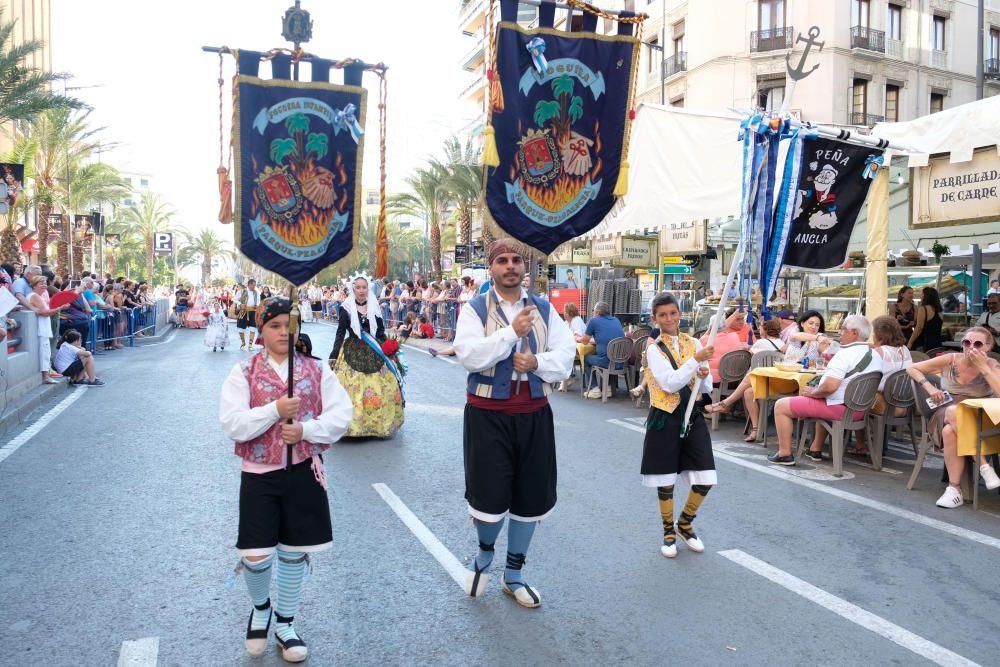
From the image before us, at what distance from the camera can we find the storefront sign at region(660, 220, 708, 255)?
12867 mm

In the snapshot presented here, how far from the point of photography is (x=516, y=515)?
396 centimetres

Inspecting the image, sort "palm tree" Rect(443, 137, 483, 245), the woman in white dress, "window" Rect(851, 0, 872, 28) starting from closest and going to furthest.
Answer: the woman in white dress → "window" Rect(851, 0, 872, 28) → "palm tree" Rect(443, 137, 483, 245)

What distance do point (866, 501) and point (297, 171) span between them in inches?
195

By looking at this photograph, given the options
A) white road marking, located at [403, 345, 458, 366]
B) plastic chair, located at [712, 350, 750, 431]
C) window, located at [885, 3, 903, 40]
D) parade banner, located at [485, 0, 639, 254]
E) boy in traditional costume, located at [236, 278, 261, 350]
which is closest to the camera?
parade banner, located at [485, 0, 639, 254]

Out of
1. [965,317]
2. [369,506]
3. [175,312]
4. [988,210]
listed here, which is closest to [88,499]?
[369,506]

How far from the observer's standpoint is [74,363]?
12.2 m

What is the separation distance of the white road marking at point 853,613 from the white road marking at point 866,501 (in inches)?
65.3

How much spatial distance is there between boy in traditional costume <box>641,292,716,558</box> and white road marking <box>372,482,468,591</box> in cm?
132

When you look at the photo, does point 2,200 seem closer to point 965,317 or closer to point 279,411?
point 279,411

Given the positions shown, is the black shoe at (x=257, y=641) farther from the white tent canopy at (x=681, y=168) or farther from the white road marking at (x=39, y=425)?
the white tent canopy at (x=681, y=168)

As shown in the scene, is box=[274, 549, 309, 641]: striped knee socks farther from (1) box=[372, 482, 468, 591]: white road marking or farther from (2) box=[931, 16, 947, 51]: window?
(2) box=[931, 16, 947, 51]: window

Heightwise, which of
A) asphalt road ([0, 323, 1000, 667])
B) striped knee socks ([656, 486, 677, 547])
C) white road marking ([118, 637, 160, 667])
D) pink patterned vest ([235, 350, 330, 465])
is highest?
pink patterned vest ([235, 350, 330, 465])

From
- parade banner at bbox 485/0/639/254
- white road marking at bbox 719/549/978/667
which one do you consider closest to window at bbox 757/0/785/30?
parade banner at bbox 485/0/639/254

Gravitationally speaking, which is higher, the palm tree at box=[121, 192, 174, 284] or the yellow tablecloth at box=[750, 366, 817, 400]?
the palm tree at box=[121, 192, 174, 284]
